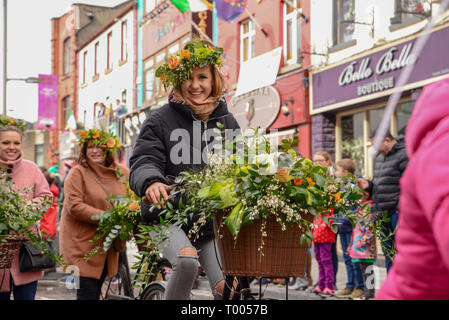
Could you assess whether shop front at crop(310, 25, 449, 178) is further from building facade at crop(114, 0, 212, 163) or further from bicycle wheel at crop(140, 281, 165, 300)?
building facade at crop(114, 0, 212, 163)

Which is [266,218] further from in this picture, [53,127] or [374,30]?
[53,127]

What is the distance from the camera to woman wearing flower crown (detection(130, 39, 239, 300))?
4023 mm

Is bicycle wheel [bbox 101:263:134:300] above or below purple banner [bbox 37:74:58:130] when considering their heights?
below

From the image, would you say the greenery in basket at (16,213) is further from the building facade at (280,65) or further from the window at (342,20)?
the building facade at (280,65)

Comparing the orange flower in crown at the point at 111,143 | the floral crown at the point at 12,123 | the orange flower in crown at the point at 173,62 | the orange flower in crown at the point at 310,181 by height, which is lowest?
the orange flower in crown at the point at 310,181

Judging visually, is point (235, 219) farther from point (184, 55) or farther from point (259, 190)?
point (184, 55)

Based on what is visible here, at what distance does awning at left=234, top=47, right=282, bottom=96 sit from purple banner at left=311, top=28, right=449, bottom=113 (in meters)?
1.51

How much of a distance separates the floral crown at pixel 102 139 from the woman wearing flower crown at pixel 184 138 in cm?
273

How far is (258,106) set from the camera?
19.6 meters

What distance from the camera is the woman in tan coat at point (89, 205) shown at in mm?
6644

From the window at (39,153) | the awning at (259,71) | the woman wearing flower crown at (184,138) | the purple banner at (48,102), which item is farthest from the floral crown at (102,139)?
the window at (39,153)

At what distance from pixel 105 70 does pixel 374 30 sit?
2177 centimetres

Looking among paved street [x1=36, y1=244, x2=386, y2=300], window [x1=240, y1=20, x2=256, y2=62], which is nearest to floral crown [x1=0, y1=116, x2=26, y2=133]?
paved street [x1=36, y1=244, x2=386, y2=300]
